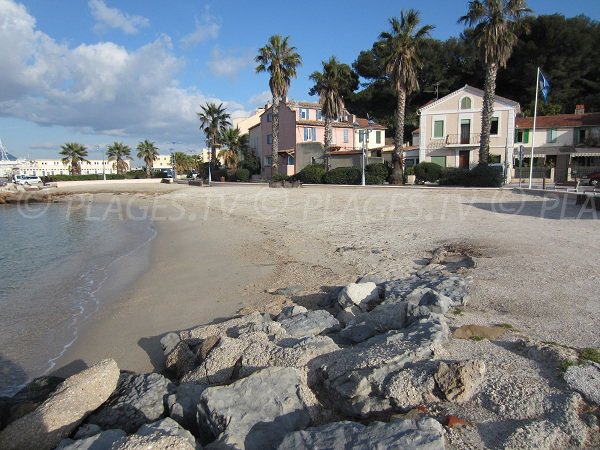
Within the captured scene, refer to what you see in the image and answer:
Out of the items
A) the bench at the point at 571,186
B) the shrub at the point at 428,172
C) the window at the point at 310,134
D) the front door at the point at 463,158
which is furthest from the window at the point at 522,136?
the window at the point at 310,134

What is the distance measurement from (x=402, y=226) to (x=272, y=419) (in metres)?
11.4

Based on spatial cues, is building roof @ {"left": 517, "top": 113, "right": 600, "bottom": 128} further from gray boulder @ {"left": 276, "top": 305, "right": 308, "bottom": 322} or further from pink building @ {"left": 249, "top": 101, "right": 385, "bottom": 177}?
gray boulder @ {"left": 276, "top": 305, "right": 308, "bottom": 322}

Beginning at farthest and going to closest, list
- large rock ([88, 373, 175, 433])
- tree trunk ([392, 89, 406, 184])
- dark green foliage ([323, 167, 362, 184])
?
dark green foliage ([323, 167, 362, 184]) → tree trunk ([392, 89, 406, 184]) → large rock ([88, 373, 175, 433])

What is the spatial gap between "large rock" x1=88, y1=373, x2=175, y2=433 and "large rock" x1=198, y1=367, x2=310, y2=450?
0.70 metres

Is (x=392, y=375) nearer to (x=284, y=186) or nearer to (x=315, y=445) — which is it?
(x=315, y=445)

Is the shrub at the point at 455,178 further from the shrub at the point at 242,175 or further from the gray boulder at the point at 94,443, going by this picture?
the gray boulder at the point at 94,443

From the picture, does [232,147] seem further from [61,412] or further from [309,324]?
[61,412]

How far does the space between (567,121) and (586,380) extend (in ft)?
154

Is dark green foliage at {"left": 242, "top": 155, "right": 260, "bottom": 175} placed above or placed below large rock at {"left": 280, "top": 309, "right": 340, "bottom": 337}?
above

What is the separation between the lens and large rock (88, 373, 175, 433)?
427 centimetres

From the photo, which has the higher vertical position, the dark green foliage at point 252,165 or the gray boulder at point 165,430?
the dark green foliage at point 252,165

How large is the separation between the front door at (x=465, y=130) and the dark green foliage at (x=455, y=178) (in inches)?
424

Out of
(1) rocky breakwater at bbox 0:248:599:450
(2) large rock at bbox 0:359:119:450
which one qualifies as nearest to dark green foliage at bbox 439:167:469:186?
(1) rocky breakwater at bbox 0:248:599:450

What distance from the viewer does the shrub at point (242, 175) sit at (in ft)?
162
